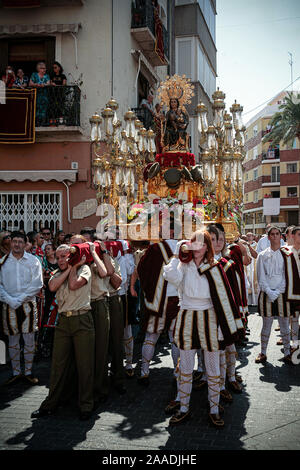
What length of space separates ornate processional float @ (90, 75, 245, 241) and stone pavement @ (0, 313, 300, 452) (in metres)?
2.68

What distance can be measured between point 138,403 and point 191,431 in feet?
3.22

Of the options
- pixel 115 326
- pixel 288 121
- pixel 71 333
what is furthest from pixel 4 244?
pixel 288 121

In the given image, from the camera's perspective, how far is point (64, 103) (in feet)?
43.3

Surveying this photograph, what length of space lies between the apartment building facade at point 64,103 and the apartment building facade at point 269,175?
30.6m

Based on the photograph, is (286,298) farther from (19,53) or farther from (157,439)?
(19,53)

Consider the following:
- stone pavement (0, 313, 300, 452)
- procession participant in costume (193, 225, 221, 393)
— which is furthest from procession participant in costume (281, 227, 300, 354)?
procession participant in costume (193, 225, 221, 393)

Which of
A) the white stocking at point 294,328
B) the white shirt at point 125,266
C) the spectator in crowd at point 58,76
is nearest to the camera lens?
the white shirt at point 125,266

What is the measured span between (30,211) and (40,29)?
17.4 feet

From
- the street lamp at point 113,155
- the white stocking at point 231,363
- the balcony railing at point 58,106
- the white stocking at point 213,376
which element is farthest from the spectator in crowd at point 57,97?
the white stocking at point 213,376

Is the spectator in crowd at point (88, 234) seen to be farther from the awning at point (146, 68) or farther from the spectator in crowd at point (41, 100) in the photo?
the awning at point (146, 68)

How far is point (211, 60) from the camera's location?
2458cm

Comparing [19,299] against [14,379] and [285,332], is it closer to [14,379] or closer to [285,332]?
[14,379]

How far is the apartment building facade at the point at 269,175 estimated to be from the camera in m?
46.9
